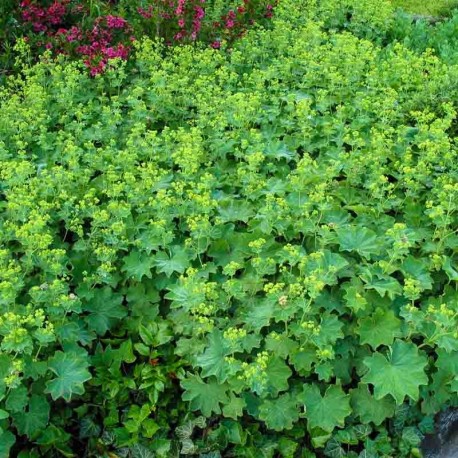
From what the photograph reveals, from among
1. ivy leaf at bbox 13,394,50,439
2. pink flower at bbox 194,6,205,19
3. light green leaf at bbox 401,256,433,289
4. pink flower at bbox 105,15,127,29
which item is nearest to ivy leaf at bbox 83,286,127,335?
ivy leaf at bbox 13,394,50,439

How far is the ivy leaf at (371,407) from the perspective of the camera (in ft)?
10.9

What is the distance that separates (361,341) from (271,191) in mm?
1186

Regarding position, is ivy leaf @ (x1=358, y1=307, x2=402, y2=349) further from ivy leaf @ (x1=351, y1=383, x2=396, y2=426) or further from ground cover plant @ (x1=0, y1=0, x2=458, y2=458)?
ivy leaf @ (x1=351, y1=383, x2=396, y2=426)

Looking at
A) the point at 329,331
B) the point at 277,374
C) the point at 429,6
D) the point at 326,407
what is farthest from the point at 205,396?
the point at 429,6

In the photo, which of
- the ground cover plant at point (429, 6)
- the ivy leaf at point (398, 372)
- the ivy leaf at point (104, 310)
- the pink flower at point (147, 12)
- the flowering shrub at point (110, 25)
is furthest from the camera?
the ground cover plant at point (429, 6)

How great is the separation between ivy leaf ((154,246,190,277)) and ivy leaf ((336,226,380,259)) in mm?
869

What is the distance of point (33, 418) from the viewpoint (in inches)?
125

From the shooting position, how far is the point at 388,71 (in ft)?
18.6

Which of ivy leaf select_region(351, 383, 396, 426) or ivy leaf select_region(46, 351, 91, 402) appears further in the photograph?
ivy leaf select_region(351, 383, 396, 426)

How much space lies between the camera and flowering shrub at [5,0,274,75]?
6098 mm

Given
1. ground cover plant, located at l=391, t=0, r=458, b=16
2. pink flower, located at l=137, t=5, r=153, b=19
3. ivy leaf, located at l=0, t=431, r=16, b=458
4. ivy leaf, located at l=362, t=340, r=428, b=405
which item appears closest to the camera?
ivy leaf, located at l=0, t=431, r=16, b=458

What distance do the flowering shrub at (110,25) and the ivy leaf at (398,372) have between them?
3723 mm

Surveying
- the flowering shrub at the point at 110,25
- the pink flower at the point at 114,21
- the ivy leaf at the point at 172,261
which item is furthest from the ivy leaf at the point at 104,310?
the pink flower at the point at 114,21

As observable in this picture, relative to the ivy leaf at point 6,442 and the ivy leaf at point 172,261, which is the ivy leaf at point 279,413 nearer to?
the ivy leaf at point 172,261
